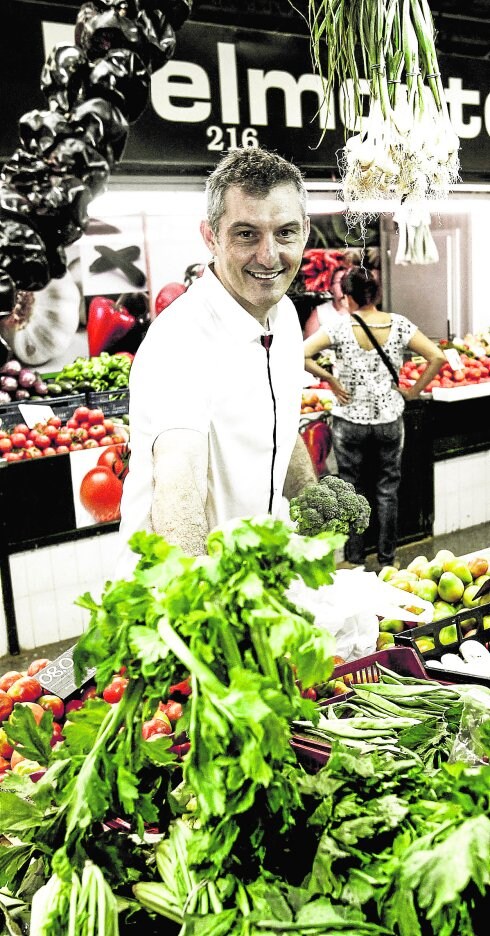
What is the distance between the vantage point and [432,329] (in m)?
9.98

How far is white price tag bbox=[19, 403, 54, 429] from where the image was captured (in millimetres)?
5273

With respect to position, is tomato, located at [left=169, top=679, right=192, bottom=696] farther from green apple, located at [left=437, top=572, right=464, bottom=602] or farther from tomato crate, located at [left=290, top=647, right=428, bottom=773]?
green apple, located at [left=437, top=572, right=464, bottom=602]

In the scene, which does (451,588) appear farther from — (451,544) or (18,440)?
(451,544)

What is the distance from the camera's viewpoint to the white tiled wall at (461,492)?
6684 millimetres

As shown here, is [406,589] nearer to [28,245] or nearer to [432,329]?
[28,245]

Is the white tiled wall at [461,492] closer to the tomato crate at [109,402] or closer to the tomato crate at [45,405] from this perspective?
the tomato crate at [109,402]

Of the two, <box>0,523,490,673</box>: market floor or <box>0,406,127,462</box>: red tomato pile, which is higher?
<box>0,406,127,462</box>: red tomato pile

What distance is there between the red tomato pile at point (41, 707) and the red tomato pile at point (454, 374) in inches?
184

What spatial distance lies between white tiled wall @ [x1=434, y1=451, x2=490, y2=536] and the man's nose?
178 inches

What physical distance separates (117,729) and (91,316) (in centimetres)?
616

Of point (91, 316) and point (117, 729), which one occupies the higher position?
point (91, 316)

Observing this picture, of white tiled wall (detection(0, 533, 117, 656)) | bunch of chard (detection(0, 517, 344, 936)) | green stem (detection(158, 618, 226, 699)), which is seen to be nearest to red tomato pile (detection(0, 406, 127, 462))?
white tiled wall (detection(0, 533, 117, 656))

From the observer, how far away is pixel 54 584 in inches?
198

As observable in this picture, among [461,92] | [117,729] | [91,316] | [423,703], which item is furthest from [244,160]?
[461,92]
